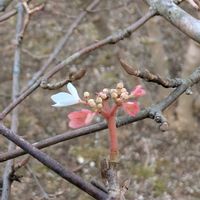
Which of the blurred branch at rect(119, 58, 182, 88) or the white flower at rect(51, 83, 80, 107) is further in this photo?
the blurred branch at rect(119, 58, 182, 88)

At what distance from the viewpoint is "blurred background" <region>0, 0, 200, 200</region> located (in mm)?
3207

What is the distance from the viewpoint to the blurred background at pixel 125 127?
3.21 metres

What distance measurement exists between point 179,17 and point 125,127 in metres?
2.99


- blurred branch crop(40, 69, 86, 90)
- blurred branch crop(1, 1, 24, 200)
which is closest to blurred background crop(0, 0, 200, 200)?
blurred branch crop(1, 1, 24, 200)

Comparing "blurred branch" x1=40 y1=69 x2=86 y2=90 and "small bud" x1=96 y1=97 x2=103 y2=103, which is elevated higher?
"blurred branch" x1=40 y1=69 x2=86 y2=90

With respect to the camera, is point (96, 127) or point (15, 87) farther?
point (15, 87)

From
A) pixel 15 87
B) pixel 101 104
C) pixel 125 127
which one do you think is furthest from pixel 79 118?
pixel 125 127

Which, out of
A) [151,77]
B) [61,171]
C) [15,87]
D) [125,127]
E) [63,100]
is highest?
[125,127]

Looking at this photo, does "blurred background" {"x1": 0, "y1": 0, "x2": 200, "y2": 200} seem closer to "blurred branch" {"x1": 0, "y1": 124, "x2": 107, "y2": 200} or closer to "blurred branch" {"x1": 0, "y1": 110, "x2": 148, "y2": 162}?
"blurred branch" {"x1": 0, "y1": 110, "x2": 148, "y2": 162}

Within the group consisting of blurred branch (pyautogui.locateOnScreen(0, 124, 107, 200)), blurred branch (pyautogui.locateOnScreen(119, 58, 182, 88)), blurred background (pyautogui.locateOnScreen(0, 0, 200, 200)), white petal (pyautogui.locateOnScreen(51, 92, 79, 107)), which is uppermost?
blurred background (pyautogui.locateOnScreen(0, 0, 200, 200))

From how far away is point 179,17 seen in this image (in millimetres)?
803

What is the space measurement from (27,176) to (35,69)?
51.0 inches

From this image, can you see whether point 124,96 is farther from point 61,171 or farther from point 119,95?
point 61,171

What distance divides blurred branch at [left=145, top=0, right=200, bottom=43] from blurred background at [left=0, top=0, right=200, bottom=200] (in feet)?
5.83
